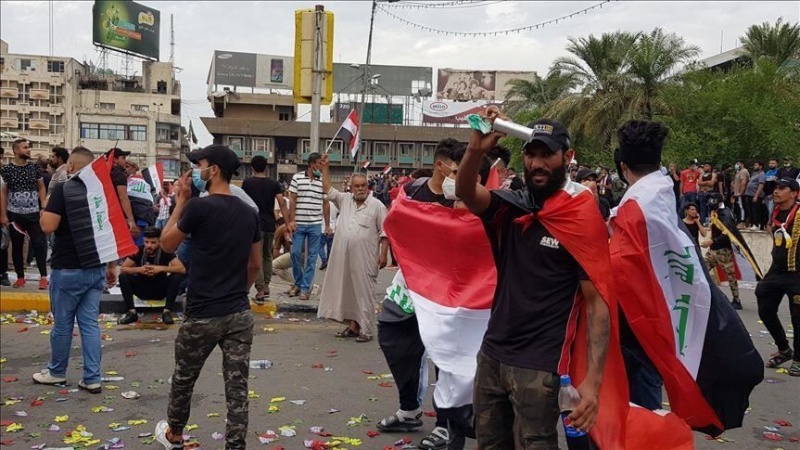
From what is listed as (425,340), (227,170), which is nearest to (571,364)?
(425,340)

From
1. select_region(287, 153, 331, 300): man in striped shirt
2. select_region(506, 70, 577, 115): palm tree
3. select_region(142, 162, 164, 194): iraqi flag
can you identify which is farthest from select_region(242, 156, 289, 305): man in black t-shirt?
select_region(506, 70, 577, 115): palm tree

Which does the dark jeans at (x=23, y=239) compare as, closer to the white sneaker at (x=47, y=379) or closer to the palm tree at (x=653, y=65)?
the white sneaker at (x=47, y=379)

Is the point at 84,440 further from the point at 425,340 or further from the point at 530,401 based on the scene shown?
the point at 530,401

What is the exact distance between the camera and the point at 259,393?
6473mm

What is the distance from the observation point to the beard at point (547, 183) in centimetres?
321

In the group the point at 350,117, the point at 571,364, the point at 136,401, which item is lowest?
the point at 136,401

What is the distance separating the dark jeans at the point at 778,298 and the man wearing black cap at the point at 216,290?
17.3 ft

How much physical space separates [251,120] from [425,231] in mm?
75977

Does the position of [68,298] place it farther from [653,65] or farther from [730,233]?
[653,65]

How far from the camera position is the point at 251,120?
78.6 meters

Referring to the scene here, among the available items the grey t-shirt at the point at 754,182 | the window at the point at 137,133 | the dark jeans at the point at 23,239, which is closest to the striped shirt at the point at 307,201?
the dark jeans at the point at 23,239

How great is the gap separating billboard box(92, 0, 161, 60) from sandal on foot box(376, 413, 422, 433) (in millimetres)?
79896

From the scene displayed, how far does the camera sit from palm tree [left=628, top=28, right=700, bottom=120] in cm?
3294

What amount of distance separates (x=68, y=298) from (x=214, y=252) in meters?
2.36
